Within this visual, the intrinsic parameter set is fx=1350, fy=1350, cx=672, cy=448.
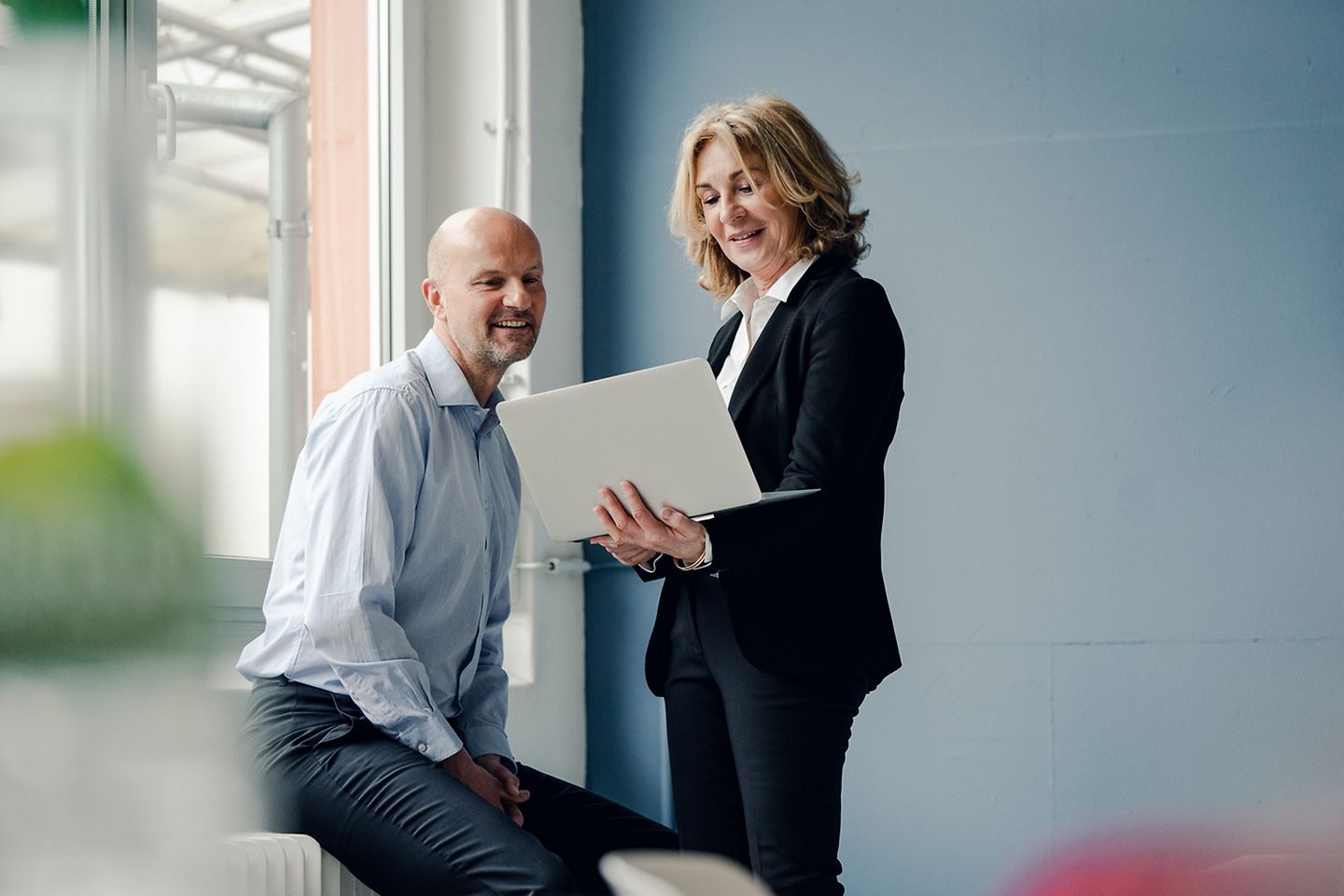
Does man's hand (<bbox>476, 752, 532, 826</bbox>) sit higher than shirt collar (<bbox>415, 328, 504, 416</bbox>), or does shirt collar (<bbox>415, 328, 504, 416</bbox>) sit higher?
shirt collar (<bbox>415, 328, 504, 416</bbox>)

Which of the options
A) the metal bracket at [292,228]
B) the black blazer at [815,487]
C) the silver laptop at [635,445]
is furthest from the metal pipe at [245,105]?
the black blazer at [815,487]

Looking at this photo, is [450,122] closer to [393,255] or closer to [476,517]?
[393,255]

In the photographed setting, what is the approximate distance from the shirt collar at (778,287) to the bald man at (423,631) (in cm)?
36

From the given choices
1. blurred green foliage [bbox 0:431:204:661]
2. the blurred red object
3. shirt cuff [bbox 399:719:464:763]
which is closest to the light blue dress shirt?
shirt cuff [bbox 399:719:464:763]

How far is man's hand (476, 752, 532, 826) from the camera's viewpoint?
197 centimetres

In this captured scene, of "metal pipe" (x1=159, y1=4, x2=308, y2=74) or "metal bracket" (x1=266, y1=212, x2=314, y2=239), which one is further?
"metal bracket" (x1=266, y1=212, x2=314, y2=239)

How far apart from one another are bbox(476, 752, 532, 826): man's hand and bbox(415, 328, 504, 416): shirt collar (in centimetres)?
54

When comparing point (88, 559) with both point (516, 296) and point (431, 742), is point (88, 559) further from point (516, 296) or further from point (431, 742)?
point (516, 296)

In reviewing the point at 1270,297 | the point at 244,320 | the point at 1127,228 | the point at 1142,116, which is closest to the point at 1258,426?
the point at 1270,297

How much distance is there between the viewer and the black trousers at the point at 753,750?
1640 mm

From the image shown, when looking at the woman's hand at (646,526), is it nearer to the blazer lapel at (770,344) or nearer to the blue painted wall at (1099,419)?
the blazer lapel at (770,344)

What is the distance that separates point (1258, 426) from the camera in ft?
9.86

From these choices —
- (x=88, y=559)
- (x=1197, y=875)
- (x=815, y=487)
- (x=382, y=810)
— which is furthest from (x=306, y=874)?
(x=88, y=559)

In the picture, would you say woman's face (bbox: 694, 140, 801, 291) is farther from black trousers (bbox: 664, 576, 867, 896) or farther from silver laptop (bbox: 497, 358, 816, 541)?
black trousers (bbox: 664, 576, 867, 896)
